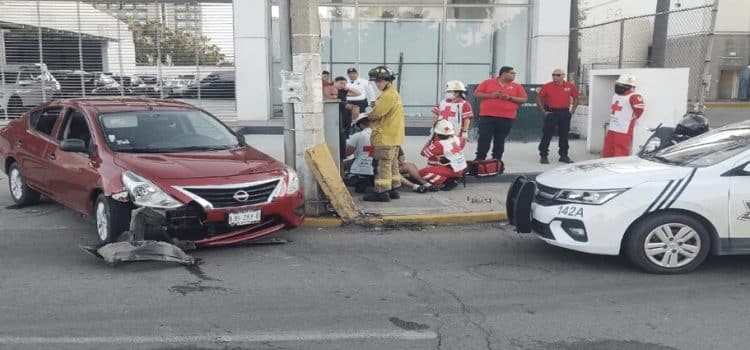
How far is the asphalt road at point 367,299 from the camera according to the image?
4.61 metres

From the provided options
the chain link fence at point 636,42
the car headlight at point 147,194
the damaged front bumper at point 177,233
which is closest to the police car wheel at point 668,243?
the damaged front bumper at point 177,233

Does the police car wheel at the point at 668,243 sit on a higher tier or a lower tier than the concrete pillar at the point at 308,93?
lower

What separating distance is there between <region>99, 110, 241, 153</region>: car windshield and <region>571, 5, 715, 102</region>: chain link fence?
8.94m

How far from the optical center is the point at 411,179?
9.99 meters

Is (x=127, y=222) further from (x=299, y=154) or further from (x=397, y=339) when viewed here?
(x=397, y=339)

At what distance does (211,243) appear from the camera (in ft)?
21.5

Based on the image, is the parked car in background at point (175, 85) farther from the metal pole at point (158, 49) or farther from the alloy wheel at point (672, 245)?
the alloy wheel at point (672, 245)

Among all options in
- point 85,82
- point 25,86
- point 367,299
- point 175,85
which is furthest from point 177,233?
point 25,86

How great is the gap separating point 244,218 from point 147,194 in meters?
0.89

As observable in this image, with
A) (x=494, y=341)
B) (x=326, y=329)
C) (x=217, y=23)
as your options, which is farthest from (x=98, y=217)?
(x=217, y=23)

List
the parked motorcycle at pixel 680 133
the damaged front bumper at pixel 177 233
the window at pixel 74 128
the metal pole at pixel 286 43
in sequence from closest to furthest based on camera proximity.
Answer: the damaged front bumper at pixel 177 233, the window at pixel 74 128, the metal pole at pixel 286 43, the parked motorcycle at pixel 680 133

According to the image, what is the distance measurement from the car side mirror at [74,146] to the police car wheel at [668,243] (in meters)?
5.24

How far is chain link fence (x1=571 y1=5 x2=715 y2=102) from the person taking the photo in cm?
1502

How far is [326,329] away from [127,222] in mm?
2700
